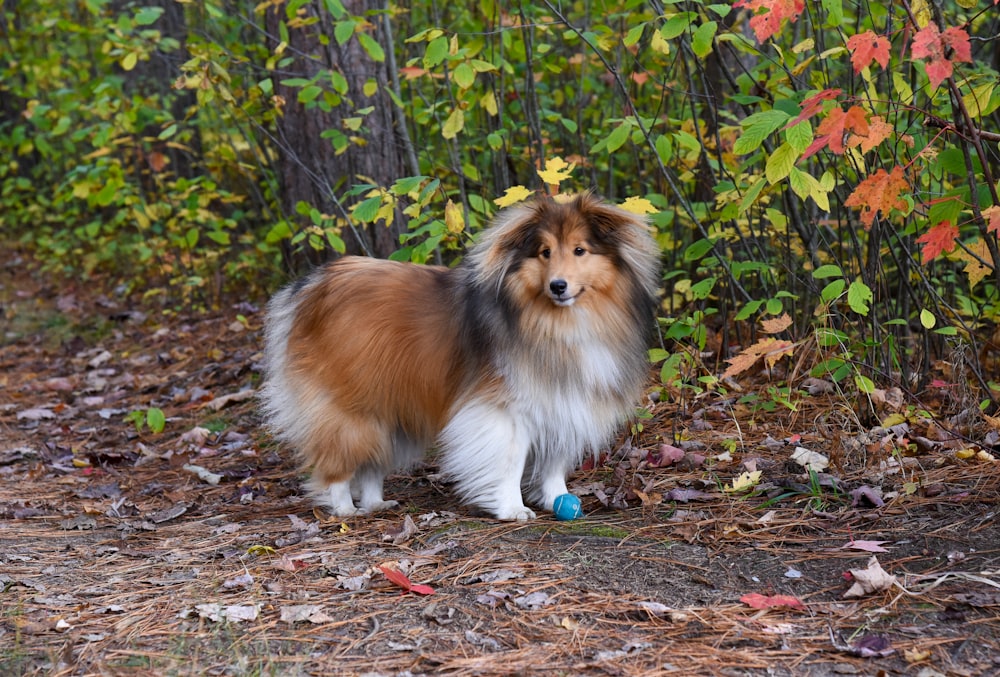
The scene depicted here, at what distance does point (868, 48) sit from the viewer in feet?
9.11

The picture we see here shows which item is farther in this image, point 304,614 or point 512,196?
point 512,196

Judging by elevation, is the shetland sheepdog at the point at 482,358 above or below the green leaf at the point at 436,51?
below

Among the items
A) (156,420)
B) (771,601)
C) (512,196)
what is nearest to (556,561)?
(771,601)

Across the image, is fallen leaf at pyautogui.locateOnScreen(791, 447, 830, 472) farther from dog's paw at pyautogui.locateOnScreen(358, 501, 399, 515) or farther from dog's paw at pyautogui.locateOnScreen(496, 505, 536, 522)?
dog's paw at pyautogui.locateOnScreen(358, 501, 399, 515)

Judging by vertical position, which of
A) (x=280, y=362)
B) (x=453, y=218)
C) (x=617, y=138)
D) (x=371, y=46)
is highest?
(x=371, y=46)

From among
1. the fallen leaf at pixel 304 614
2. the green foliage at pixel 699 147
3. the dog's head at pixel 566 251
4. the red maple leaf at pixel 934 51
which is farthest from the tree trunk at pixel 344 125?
the red maple leaf at pixel 934 51

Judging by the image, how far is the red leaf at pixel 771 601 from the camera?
9.28ft

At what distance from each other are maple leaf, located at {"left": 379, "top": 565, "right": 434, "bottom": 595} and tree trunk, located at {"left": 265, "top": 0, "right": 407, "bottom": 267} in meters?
2.64

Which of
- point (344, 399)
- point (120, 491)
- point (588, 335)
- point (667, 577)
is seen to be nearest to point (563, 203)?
point (588, 335)

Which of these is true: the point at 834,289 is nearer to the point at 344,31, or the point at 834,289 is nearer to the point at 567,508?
the point at 567,508

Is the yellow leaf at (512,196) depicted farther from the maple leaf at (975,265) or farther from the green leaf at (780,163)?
the maple leaf at (975,265)

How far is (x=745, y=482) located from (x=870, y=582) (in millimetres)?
931

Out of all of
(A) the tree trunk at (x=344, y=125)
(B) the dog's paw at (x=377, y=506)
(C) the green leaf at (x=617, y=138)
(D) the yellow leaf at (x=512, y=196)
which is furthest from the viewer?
(A) the tree trunk at (x=344, y=125)

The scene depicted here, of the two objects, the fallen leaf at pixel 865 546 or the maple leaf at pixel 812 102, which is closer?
the maple leaf at pixel 812 102
